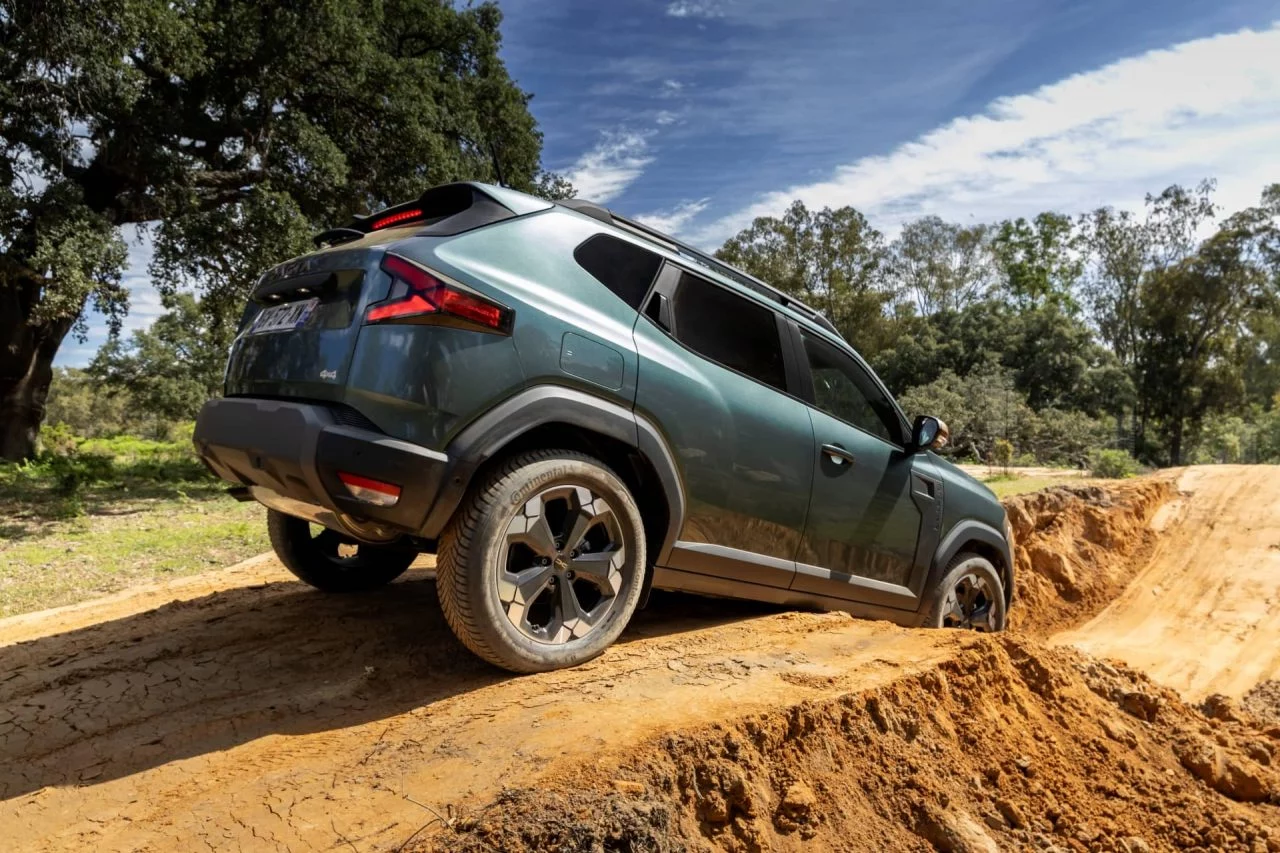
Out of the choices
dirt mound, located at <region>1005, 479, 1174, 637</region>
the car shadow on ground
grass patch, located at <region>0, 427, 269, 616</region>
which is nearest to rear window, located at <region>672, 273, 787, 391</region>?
the car shadow on ground

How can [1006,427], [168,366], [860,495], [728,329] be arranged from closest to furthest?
[728,329]
[860,495]
[1006,427]
[168,366]

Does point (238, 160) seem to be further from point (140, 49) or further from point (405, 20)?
point (405, 20)

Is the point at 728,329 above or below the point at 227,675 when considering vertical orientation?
above

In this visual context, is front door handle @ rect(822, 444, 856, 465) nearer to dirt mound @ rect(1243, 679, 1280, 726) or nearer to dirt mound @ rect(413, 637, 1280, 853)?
dirt mound @ rect(413, 637, 1280, 853)

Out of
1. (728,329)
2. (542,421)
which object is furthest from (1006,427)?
(542,421)

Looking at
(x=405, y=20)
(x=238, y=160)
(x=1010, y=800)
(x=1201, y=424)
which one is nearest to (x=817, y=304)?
(x=1201, y=424)

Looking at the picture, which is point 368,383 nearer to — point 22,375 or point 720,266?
point 720,266

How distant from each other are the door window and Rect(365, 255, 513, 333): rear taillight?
1.92 metres

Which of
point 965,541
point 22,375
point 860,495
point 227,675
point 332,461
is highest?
point 860,495

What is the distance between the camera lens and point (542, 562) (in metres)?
2.90

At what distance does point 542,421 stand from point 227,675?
1801 mm

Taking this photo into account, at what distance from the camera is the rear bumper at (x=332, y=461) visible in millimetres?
2539

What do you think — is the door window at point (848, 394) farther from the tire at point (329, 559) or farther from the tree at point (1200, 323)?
the tree at point (1200, 323)

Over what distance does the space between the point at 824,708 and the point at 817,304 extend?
36639 millimetres
